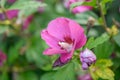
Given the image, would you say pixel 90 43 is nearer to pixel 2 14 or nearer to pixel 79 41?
pixel 79 41

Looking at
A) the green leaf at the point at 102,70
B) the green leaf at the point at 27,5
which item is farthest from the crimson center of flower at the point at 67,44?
the green leaf at the point at 27,5

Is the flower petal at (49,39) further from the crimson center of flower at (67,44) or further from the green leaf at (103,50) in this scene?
the green leaf at (103,50)

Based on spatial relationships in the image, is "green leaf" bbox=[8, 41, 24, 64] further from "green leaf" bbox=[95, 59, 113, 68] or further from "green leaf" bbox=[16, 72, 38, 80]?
"green leaf" bbox=[95, 59, 113, 68]

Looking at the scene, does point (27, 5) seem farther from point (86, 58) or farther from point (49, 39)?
point (86, 58)

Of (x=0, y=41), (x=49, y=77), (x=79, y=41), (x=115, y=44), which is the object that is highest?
(x=79, y=41)

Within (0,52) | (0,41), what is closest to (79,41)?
(0,52)

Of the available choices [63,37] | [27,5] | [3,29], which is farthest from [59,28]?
[3,29]
